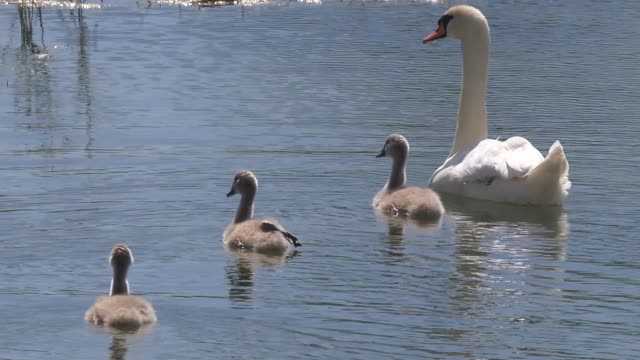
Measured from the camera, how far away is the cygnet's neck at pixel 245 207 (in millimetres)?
13078

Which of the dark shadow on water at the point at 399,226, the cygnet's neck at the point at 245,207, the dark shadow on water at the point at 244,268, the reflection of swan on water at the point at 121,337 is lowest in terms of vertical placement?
the dark shadow on water at the point at 399,226

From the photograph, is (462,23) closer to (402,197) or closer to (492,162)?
(492,162)

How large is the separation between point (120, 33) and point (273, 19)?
2686 mm

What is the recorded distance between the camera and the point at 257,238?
12406 millimetres

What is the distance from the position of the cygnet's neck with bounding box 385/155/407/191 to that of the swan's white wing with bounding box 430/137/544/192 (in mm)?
443

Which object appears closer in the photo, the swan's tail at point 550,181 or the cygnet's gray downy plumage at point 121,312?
the cygnet's gray downy plumage at point 121,312

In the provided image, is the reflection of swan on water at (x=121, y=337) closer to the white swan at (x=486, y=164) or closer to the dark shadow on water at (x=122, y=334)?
the dark shadow on water at (x=122, y=334)

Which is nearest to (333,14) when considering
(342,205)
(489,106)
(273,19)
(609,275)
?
(273,19)

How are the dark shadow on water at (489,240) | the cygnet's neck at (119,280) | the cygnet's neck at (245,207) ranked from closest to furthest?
the cygnet's neck at (119,280), the dark shadow on water at (489,240), the cygnet's neck at (245,207)

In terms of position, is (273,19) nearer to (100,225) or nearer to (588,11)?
(588,11)

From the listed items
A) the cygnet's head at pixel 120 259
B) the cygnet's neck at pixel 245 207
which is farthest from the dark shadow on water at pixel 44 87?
the cygnet's head at pixel 120 259

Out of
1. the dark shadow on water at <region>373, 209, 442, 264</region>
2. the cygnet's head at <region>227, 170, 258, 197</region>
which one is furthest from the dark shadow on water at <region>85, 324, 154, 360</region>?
the cygnet's head at <region>227, 170, 258, 197</region>

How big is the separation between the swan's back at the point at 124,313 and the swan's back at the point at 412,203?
3.77m

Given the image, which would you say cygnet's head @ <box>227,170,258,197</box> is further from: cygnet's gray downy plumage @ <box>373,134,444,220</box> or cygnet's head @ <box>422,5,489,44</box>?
cygnet's head @ <box>422,5,489,44</box>
